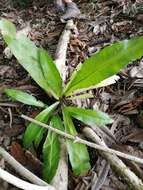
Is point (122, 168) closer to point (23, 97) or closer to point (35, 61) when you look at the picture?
point (23, 97)

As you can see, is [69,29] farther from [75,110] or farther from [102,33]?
[75,110]

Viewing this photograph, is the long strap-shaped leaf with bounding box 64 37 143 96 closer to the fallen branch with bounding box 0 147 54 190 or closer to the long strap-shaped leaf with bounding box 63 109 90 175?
the long strap-shaped leaf with bounding box 63 109 90 175

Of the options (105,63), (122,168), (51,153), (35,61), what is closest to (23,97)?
(35,61)

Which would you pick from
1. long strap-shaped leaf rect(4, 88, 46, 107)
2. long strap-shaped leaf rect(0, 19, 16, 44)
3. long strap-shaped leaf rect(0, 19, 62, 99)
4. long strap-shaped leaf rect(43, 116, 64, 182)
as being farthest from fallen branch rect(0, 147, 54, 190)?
long strap-shaped leaf rect(0, 19, 16, 44)

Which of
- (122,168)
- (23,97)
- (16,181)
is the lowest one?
(122,168)

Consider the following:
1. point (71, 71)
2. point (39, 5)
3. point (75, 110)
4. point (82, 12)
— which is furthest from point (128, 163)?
point (39, 5)
